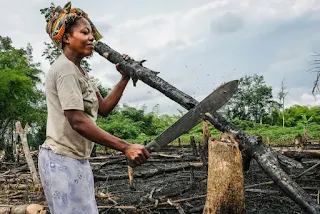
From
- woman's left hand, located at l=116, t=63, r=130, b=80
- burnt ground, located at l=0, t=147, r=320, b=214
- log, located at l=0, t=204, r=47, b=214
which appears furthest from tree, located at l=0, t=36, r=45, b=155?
woman's left hand, located at l=116, t=63, r=130, b=80

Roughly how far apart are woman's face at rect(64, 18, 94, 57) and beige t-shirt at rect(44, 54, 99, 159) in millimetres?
94

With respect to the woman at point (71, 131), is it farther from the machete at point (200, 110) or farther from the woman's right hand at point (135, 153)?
the machete at point (200, 110)

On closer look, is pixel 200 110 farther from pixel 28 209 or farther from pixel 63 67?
pixel 28 209

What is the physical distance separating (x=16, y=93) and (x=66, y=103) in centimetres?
2468

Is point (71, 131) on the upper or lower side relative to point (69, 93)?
lower

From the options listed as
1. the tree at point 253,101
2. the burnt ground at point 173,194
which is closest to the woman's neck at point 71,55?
the burnt ground at point 173,194

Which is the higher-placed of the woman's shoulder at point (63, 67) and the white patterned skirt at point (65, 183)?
the woman's shoulder at point (63, 67)

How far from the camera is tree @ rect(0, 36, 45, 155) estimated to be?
2369 cm

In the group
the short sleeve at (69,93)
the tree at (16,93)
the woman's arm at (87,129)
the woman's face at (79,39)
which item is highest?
Answer: the tree at (16,93)

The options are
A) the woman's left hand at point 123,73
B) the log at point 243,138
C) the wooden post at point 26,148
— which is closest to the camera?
the woman's left hand at point 123,73

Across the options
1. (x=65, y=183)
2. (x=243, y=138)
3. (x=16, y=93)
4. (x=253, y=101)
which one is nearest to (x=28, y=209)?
(x=65, y=183)

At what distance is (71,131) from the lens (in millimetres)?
2189

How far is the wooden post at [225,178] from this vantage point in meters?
2.49

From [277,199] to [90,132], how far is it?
3.21 m
